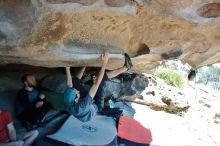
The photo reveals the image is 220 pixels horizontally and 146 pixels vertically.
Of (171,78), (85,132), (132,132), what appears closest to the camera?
(85,132)

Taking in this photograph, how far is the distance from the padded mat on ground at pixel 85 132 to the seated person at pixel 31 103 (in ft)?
1.18

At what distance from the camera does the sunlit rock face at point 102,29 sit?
4508 millimetres

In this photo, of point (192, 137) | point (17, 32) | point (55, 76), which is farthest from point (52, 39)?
point (192, 137)

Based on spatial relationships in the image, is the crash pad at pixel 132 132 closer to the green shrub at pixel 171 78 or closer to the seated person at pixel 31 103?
the seated person at pixel 31 103

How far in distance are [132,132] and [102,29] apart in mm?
1648

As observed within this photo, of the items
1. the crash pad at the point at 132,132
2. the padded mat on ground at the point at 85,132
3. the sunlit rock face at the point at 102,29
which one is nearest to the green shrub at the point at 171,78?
the sunlit rock face at the point at 102,29

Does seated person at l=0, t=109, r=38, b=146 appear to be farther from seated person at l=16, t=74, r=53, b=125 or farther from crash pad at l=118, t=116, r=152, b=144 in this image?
crash pad at l=118, t=116, r=152, b=144

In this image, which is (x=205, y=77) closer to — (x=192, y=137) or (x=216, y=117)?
(x=216, y=117)

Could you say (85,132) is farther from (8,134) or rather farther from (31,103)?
(8,134)

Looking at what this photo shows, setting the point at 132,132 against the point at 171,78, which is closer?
the point at 132,132

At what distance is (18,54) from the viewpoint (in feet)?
16.5

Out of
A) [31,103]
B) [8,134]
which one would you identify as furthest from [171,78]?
[8,134]

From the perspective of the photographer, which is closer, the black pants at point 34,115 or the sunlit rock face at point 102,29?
the sunlit rock face at point 102,29

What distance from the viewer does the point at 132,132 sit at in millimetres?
5945
